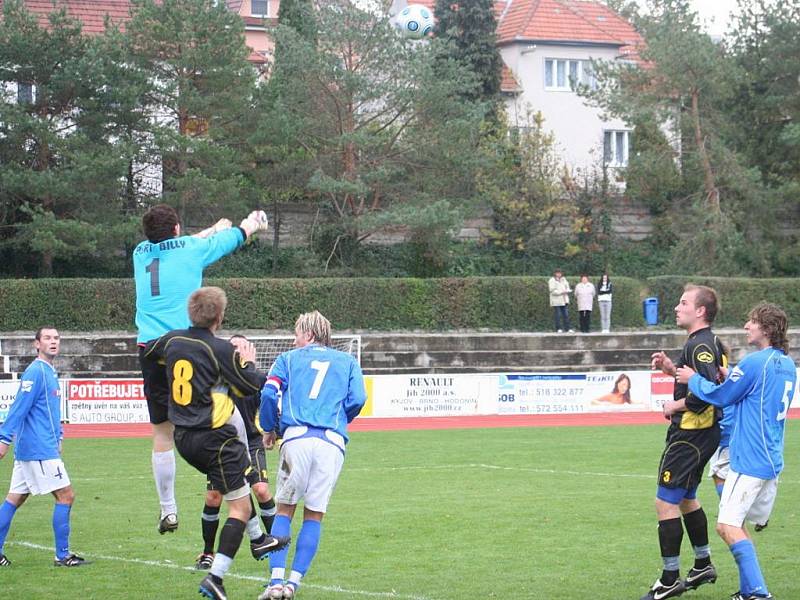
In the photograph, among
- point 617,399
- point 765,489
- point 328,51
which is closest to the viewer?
point 765,489

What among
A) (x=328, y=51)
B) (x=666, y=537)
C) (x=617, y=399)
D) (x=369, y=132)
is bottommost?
(x=617, y=399)

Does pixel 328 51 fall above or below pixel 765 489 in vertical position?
above

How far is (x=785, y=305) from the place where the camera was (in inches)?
1665

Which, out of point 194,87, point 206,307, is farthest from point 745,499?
point 194,87

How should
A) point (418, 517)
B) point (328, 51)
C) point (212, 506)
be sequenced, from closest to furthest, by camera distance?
point (212, 506) → point (418, 517) → point (328, 51)

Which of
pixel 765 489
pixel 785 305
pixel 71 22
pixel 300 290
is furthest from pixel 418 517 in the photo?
pixel 785 305

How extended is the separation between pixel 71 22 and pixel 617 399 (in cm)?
1934

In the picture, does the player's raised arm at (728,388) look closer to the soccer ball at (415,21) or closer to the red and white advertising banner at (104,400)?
the red and white advertising banner at (104,400)

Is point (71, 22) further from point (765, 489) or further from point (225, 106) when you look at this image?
point (765, 489)

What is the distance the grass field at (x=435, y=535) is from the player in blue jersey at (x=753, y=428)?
39.2 inches

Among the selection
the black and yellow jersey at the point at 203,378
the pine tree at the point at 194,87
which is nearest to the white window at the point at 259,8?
the pine tree at the point at 194,87

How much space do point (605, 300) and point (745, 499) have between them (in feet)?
97.5

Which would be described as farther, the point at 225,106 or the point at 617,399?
the point at 225,106

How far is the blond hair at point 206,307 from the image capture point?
8289mm
